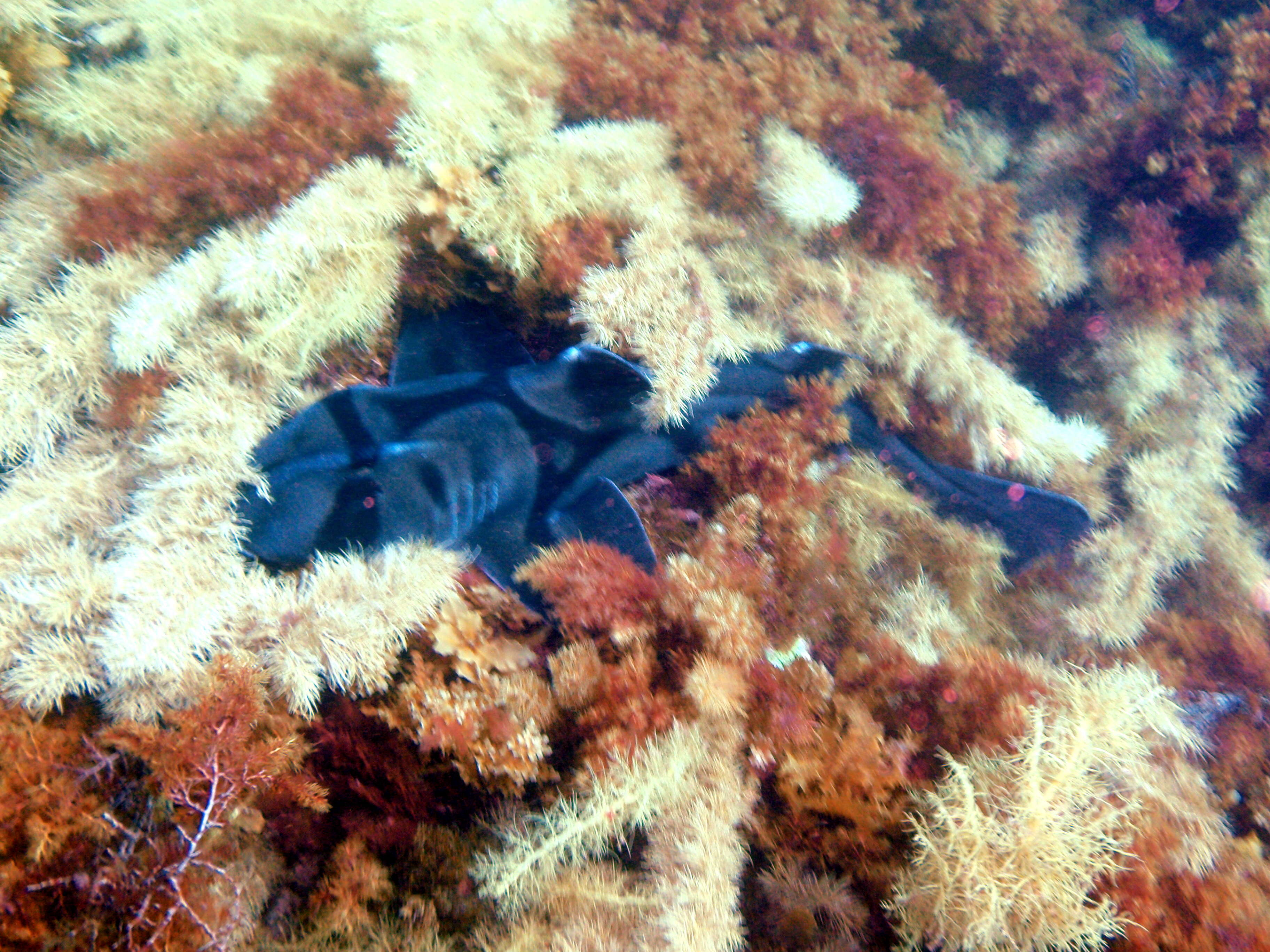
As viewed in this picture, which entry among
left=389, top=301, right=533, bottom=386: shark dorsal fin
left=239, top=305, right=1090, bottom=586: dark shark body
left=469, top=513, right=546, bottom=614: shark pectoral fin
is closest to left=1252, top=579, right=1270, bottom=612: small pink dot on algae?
left=239, top=305, right=1090, bottom=586: dark shark body

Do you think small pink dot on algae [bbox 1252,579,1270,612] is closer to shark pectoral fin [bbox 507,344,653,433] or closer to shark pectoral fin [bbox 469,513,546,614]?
shark pectoral fin [bbox 507,344,653,433]

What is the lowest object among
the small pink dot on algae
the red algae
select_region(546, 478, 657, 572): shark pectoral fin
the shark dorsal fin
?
select_region(546, 478, 657, 572): shark pectoral fin

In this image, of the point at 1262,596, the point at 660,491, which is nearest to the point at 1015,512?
the point at 1262,596

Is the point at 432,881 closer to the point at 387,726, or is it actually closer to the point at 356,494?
the point at 387,726

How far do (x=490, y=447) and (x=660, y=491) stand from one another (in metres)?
0.87

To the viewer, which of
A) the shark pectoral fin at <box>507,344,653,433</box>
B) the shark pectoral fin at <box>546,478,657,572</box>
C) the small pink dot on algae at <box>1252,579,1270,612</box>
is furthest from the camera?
the small pink dot on algae at <box>1252,579,1270,612</box>

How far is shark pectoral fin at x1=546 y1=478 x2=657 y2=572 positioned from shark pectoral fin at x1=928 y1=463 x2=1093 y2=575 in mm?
1760

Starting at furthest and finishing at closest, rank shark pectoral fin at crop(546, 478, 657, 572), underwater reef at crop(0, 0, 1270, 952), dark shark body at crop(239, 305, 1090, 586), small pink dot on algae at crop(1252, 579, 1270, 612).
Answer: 1. small pink dot on algae at crop(1252, 579, 1270, 612)
2. shark pectoral fin at crop(546, 478, 657, 572)
3. dark shark body at crop(239, 305, 1090, 586)
4. underwater reef at crop(0, 0, 1270, 952)

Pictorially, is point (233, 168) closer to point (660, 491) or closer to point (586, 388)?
point (586, 388)

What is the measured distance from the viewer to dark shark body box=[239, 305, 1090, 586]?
2508 mm

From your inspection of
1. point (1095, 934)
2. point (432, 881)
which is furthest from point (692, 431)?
point (1095, 934)

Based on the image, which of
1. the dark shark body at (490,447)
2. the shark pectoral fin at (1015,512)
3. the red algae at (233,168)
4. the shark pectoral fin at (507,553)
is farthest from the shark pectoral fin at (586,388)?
the shark pectoral fin at (1015,512)

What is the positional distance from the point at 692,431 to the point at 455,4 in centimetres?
261

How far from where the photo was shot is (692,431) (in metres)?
2.94
